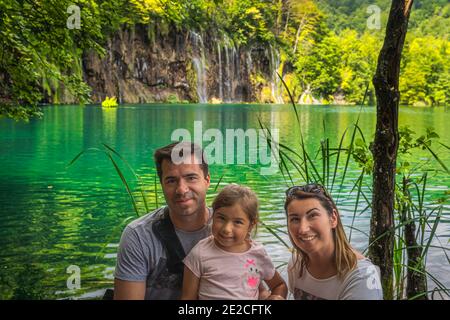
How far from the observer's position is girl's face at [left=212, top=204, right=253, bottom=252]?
6.81ft

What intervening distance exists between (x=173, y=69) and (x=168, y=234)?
51610 millimetres

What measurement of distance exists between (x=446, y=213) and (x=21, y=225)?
5756mm

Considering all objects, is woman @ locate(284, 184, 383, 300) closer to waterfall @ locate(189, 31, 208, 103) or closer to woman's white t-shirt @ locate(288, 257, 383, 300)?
woman's white t-shirt @ locate(288, 257, 383, 300)

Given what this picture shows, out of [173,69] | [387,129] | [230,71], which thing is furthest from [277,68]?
[387,129]

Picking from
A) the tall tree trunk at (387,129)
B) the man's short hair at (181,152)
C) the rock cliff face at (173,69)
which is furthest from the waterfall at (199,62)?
the man's short hair at (181,152)

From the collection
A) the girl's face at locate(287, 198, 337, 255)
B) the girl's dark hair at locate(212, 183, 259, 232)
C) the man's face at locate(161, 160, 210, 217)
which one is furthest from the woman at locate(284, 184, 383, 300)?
the man's face at locate(161, 160, 210, 217)

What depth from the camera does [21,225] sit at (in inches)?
281

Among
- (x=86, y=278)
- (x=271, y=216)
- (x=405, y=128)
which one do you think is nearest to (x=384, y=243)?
(x=405, y=128)

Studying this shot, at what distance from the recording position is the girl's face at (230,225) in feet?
6.81

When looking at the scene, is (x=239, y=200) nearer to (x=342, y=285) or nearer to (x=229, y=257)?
(x=229, y=257)

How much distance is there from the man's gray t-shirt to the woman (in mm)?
444

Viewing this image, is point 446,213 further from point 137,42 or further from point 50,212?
point 137,42

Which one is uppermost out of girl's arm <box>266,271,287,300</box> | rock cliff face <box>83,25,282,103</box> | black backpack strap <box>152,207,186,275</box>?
rock cliff face <box>83,25,282,103</box>

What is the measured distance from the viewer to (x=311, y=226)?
1973 mm
